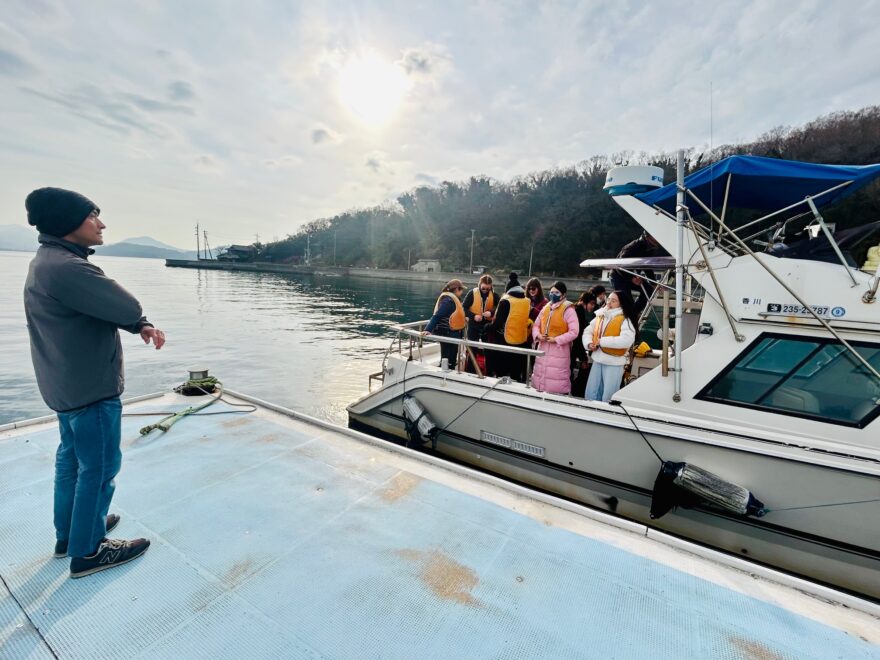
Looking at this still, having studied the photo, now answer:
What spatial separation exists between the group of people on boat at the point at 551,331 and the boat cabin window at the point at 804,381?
3.29 feet

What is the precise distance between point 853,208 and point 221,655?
51.5 metres

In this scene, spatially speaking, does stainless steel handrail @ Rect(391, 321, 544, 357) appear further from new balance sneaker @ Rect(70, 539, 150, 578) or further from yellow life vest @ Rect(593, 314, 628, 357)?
new balance sneaker @ Rect(70, 539, 150, 578)

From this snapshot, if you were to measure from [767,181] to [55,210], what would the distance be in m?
5.62

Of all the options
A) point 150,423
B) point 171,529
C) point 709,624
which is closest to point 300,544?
point 171,529

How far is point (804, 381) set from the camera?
3.72 metres

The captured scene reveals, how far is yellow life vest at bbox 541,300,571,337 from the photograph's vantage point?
16.0 ft

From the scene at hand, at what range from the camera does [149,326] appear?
221 cm

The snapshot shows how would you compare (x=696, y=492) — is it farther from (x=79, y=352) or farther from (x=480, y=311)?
(x=79, y=352)

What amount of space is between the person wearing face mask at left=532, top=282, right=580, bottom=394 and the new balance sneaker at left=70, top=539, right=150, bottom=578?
158 inches

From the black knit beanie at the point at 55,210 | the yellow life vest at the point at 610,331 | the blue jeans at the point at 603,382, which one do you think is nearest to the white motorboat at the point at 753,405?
the blue jeans at the point at 603,382

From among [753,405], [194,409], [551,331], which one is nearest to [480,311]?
[551,331]

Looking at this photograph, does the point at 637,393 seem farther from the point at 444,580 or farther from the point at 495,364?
the point at 444,580

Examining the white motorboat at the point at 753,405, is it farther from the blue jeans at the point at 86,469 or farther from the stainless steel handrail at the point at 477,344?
the blue jeans at the point at 86,469

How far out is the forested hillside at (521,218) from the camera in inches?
1592
